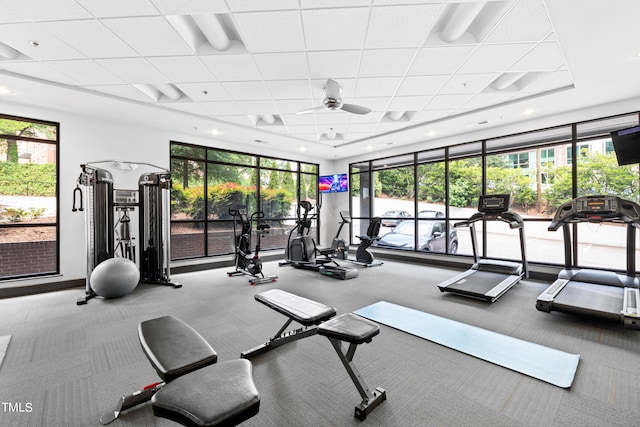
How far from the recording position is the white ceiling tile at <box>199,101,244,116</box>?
482cm

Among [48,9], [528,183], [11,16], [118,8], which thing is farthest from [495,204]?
[11,16]

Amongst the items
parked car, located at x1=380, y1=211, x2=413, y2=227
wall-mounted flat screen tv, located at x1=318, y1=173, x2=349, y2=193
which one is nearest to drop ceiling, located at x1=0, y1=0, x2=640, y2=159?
parked car, located at x1=380, y1=211, x2=413, y2=227

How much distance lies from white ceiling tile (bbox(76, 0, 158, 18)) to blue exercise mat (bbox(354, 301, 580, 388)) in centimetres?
415

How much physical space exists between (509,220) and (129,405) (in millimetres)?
5962

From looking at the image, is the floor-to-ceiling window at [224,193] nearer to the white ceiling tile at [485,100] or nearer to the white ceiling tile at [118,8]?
the white ceiling tile at [118,8]

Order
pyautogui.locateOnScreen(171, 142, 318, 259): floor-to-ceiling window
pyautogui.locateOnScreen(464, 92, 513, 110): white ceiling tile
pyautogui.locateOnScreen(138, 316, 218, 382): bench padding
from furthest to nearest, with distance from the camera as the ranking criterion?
1. pyautogui.locateOnScreen(171, 142, 318, 259): floor-to-ceiling window
2. pyautogui.locateOnScreen(464, 92, 513, 110): white ceiling tile
3. pyautogui.locateOnScreen(138, 316, 218, 382): bench padding

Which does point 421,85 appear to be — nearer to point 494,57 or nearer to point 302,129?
point 494,57

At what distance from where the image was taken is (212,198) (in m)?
7.76

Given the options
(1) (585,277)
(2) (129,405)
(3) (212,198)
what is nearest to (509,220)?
(1) (585,277)

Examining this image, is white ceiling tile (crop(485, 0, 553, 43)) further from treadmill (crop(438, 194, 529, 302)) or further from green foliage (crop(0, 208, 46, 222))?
green foliage (crop(0, 208, 46, 222))

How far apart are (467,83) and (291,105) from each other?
2.87 m

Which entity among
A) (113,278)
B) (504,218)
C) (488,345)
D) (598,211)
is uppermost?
(598,211)

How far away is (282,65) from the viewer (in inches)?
141

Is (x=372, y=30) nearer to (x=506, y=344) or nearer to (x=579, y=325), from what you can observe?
(x=506, y=344)
